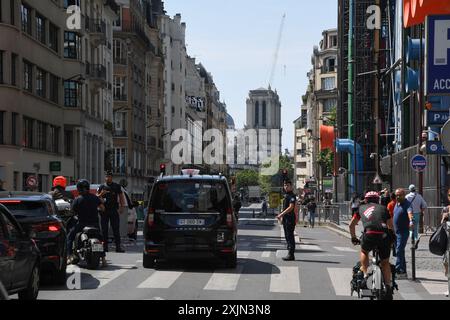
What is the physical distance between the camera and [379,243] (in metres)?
12.9

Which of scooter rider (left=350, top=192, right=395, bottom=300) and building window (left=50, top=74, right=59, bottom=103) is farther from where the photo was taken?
building window (left=50, top=74, right=59, bottom=103)

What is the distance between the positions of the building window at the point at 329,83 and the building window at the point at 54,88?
328 feet

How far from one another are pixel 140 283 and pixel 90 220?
3.36 meters

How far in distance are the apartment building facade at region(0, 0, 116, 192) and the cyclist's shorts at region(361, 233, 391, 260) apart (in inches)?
1341

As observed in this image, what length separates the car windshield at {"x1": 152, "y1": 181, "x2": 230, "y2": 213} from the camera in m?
18.3

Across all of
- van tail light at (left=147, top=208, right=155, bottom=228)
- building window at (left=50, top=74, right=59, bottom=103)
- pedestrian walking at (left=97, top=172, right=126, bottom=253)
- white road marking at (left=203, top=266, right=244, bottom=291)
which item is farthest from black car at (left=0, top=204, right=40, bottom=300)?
building window at (left=50, top=74, right=59, bottom=103)

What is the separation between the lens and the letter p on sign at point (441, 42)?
20.2 meters

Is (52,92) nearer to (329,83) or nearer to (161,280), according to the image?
(161,280)

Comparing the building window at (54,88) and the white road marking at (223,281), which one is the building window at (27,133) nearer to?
the building window at (54,88)

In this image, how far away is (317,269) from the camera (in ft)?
63.4

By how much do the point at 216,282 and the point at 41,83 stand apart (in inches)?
1524

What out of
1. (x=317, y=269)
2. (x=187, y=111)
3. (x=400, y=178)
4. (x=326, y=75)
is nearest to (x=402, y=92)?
(x=400, y=178)

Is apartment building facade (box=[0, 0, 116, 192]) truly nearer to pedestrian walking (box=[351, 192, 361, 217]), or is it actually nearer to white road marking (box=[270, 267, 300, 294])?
pedestrian walking (box=[351, 192, 361, 217])
